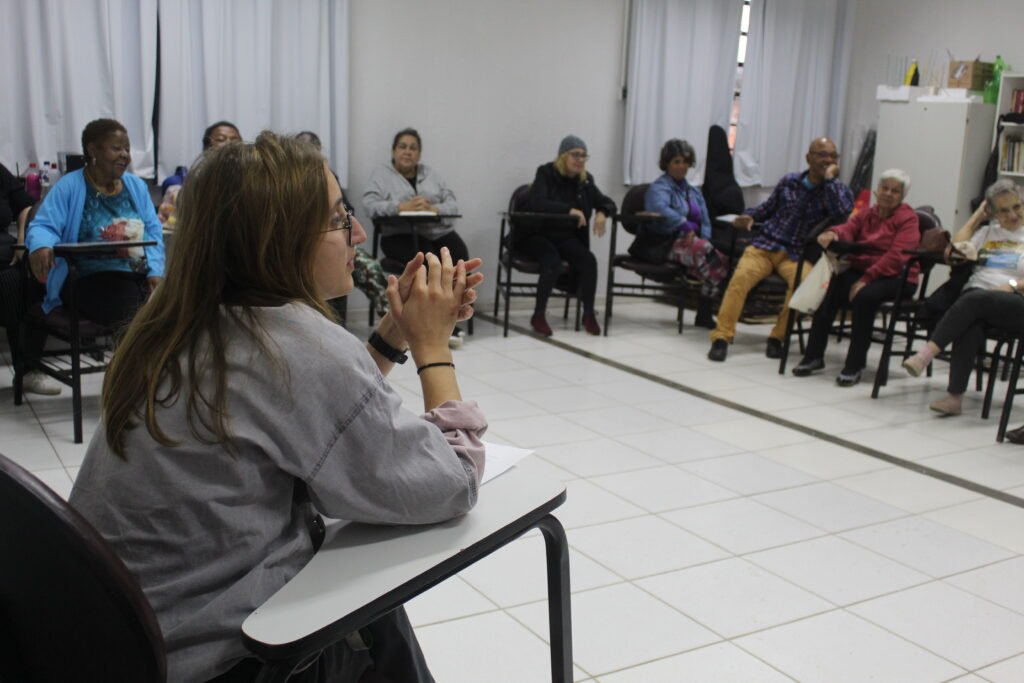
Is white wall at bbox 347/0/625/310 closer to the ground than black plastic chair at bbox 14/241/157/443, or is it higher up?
higher up

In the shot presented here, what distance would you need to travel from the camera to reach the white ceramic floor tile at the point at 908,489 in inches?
130

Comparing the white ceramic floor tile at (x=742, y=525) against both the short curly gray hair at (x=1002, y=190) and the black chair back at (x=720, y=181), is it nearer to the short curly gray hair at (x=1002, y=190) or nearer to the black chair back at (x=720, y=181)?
the short curly gray hair at (x=1002, y=190)

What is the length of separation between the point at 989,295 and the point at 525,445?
2164mm

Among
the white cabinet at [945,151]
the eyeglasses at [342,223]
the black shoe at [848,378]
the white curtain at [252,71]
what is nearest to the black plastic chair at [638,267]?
the black shoe at [848,378]

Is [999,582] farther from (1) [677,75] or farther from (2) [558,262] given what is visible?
(1) [677,75]

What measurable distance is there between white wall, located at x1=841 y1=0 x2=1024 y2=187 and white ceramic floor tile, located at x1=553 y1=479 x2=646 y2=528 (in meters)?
5.21

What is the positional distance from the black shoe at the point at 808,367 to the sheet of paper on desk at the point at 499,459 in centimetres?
389

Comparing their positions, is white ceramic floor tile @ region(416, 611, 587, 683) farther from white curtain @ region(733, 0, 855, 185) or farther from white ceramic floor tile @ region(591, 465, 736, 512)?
white curtain @ region(733, 0, 855, 185)

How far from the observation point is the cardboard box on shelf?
258 inches

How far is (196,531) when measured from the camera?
3.55 ft

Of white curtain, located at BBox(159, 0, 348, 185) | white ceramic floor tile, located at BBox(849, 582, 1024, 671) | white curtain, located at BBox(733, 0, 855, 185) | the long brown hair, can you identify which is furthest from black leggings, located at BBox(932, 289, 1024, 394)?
the long brown hair

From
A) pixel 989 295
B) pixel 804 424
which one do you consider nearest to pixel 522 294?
pixel 804 424

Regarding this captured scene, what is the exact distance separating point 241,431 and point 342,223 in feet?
1.12

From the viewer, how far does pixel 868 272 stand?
193 inches
